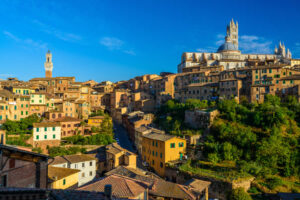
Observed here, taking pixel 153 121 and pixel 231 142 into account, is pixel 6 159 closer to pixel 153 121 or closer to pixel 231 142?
pixel 231 142

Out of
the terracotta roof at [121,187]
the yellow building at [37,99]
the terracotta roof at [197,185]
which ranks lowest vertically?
the terracotta roof at [197,185]

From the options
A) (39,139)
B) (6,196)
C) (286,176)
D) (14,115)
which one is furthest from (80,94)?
(6,196)

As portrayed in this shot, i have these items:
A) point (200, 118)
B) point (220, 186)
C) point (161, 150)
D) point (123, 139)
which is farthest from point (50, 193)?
point (123, 139)

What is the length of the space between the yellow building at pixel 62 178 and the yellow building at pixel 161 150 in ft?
40.4

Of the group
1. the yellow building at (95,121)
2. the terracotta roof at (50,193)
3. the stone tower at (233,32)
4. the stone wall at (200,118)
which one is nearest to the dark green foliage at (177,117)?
the stone wall at (200,118)

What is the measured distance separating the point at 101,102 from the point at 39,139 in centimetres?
2961

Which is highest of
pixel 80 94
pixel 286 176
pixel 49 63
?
pixel 49 63

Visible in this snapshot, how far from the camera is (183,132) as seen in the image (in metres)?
37.4

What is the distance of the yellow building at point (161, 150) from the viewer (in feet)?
102

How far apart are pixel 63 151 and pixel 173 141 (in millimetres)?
17272

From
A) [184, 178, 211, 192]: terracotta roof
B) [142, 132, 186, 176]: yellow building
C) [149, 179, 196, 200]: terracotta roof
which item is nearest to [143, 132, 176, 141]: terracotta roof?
[142, 132, 186, 176]: yellow building

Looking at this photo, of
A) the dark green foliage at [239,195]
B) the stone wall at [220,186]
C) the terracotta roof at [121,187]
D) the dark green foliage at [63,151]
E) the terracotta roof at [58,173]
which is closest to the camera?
the terracotta roof at [121,187]

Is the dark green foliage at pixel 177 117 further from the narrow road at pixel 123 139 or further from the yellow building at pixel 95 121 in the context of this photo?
the yellow building at pixel 95 121

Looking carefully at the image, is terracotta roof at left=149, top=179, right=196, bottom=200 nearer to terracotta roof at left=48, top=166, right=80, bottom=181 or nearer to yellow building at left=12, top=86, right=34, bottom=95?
terracotta roof at left=48, top=166, right=80, bottom=181
